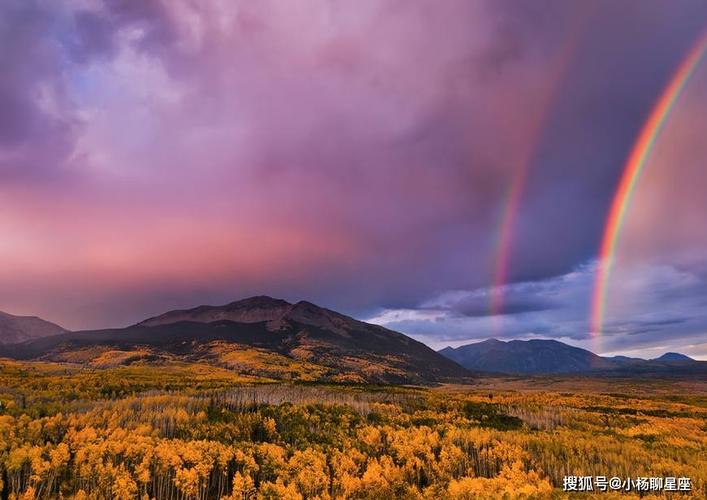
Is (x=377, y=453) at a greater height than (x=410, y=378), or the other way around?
(x=377, y=453)

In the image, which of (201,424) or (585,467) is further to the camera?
(201,424)

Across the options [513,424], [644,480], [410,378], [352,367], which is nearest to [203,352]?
[352,367]

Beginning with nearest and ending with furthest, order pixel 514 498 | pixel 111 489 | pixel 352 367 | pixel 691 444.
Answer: pixel 514 498 → pixel 111 489 → pixel 691 444 → pixel 352 367

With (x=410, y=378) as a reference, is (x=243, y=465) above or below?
above

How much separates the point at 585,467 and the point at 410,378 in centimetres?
16565

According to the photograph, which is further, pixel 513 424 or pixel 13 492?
pixel 513 424

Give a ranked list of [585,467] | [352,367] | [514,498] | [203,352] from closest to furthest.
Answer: [514,498], [585,467], [352,367], [203,352]

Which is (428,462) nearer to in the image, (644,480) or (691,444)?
(644,480)

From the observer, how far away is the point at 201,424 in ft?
62.0

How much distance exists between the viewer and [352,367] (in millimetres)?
153750

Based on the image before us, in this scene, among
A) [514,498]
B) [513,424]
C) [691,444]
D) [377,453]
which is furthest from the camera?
[513,424]

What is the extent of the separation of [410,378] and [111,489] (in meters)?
172

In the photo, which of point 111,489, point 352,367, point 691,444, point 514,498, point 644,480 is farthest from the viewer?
point 352,367

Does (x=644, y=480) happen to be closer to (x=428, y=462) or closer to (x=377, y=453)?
(x=428, y=462)
